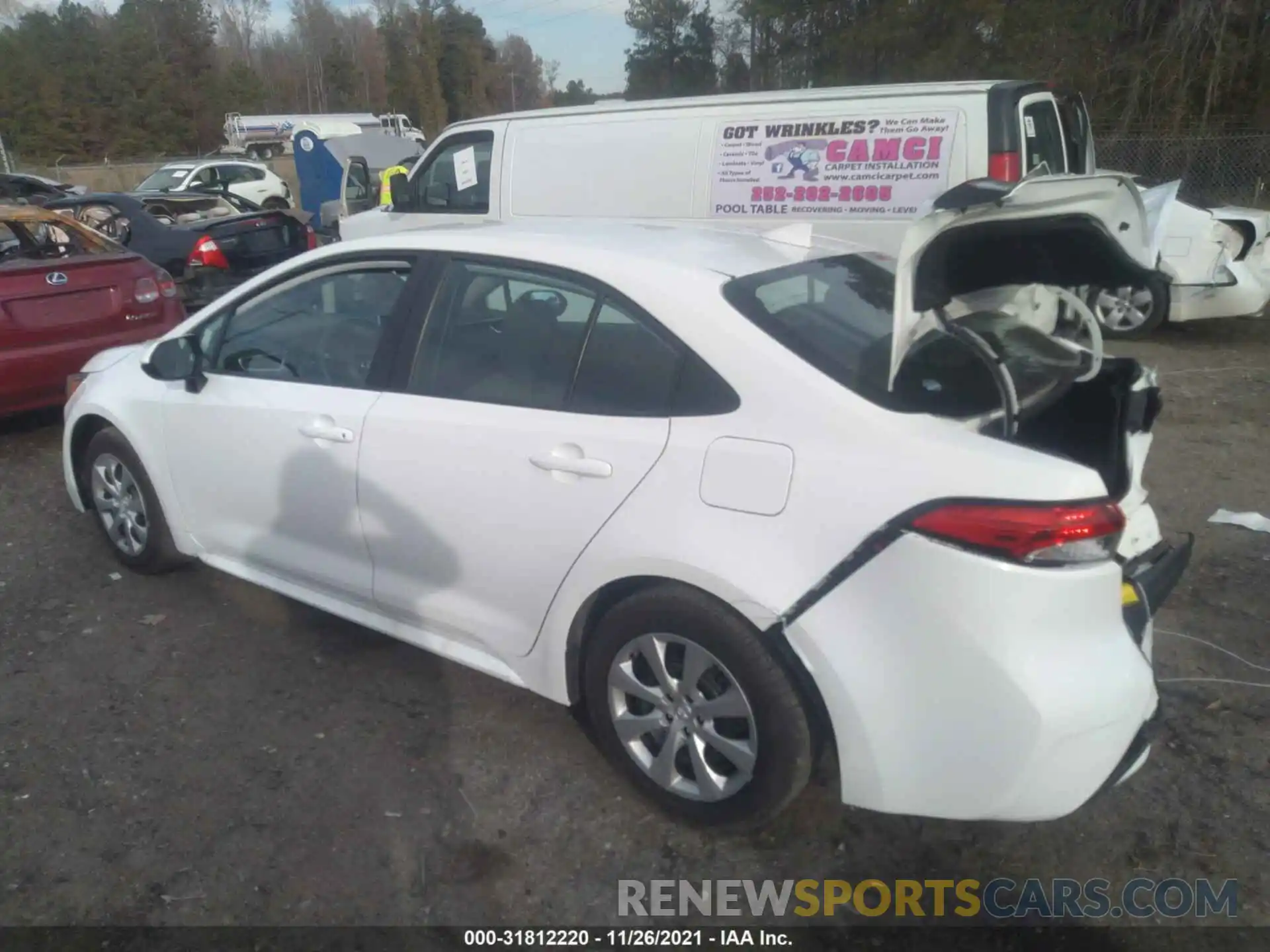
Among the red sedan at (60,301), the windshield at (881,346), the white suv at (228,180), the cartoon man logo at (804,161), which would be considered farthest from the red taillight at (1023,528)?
the white suv at (228,180)

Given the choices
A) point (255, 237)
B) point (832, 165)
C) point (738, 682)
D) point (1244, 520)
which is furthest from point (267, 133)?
point (738, 682)

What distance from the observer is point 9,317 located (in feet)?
19.0

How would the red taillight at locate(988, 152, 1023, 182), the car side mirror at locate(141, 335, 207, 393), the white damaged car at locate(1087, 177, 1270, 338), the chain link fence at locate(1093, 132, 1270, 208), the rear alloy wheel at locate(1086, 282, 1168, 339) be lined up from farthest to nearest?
the chain link fence at locate(1093, 132, 1270, 208), the rear alloy wheel at locate(1086, 282, 1168, 339), the white damaged car at locate(1087, 177, 1270, 338), the red taillight at locate(988, 152, 1023, 182), the car side mirror at locate(141, 335, 207, 393)

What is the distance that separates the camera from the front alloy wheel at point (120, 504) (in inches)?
167

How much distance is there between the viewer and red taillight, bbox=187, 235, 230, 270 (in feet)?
30.2

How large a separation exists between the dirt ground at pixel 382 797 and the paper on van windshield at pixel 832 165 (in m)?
3.23

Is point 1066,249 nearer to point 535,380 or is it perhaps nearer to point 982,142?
point 535,380

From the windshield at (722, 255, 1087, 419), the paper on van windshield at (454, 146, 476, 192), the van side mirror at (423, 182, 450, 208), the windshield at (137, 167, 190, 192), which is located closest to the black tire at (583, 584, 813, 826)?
the windshield at (722, 255, 1087, 419)

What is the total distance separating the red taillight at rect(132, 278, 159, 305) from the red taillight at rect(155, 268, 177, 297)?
0.04 meters

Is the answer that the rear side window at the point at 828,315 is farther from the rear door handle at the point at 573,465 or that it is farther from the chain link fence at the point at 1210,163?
the chain link fence at the point at 1210,163

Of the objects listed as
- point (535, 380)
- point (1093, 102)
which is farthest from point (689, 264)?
point (1093, 102)

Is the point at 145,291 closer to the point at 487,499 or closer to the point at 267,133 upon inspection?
the point at 487,499

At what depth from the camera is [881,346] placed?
2652mm

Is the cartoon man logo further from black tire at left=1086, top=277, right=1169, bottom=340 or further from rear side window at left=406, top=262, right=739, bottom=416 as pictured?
rear side window at left=406, top=262, right=739, bottom=416
